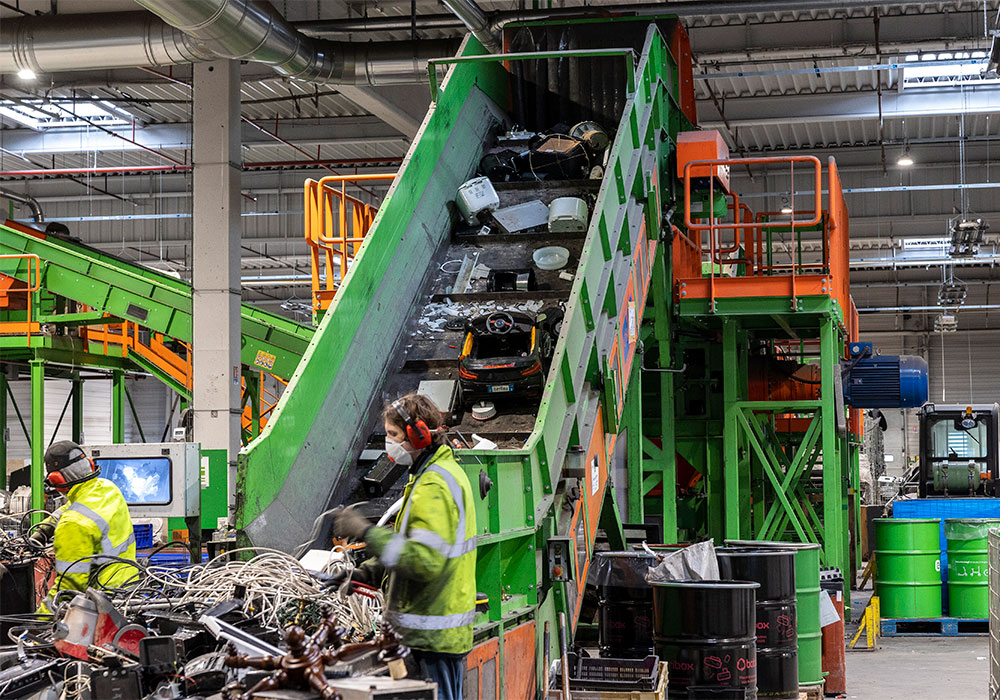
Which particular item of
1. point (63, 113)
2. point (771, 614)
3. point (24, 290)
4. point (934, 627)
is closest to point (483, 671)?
point (771, 614)

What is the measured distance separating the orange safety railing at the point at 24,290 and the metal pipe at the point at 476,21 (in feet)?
24.6

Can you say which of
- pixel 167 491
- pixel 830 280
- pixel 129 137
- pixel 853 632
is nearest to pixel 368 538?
pixel 167 491

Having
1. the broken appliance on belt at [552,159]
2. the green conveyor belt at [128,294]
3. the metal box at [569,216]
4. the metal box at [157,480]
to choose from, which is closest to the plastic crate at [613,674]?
the metal box at [157,480]

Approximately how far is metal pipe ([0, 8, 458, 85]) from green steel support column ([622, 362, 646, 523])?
5.59m

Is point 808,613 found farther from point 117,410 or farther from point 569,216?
point 117,410

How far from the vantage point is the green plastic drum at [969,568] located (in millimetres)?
12695

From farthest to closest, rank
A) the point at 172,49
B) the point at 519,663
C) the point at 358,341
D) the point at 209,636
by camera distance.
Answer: the point at 172,49 < the point at 358,341 < the point at 519,663 < the point at 209,636

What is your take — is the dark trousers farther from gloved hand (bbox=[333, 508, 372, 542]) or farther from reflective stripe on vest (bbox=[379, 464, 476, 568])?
gloved hand (bbox=[333, 508, 372, 542])

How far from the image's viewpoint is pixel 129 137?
2169 centimetres

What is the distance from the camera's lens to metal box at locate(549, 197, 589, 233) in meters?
9.25

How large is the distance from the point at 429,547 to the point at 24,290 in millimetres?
15126

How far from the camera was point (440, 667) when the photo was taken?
187 inches

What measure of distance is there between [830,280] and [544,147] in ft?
9.41

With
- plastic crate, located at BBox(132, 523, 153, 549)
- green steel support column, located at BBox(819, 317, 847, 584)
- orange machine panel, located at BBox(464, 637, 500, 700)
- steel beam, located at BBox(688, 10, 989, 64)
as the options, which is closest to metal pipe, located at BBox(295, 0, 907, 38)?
steel beam, located at BBox(688, 10, 989, 64)
